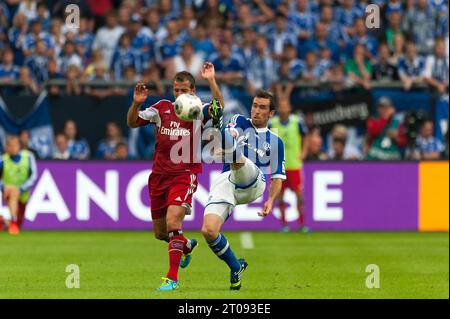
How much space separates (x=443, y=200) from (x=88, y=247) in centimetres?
693

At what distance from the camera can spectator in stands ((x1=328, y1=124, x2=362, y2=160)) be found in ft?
70.2

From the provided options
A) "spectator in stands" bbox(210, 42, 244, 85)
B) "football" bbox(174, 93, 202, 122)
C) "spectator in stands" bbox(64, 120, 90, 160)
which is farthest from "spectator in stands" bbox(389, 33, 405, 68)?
"football" bbox(174, 93, 202, 122)

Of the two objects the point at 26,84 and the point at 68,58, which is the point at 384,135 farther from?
the point at 26,84

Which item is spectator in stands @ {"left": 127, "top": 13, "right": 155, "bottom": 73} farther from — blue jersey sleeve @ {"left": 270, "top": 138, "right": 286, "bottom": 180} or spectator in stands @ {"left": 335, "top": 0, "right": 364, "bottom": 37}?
blue jersey sleeve @ {"left": 270, "top": 138, "right": 286, "bottom": 180}

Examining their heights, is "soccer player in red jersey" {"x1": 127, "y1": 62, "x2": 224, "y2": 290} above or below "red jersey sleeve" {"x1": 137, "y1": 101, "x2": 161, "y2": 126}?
below

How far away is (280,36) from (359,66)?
5.54 ft

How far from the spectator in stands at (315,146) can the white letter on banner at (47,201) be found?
447 centimetres

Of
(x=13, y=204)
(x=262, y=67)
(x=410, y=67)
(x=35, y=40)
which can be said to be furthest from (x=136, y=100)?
(x=410, y=67)

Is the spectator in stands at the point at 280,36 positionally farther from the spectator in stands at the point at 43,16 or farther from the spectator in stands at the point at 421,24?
the spectator in stands at the point at 43,16

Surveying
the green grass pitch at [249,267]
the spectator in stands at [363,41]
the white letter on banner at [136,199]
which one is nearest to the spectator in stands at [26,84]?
the white letter on banner at [136,199]

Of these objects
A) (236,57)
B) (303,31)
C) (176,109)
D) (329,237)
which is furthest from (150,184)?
(303,31)

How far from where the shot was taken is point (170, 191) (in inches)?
461

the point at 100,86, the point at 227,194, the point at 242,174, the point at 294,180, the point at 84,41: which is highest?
the point at 84,41

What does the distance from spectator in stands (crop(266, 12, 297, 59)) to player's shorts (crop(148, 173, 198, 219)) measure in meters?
10.9
